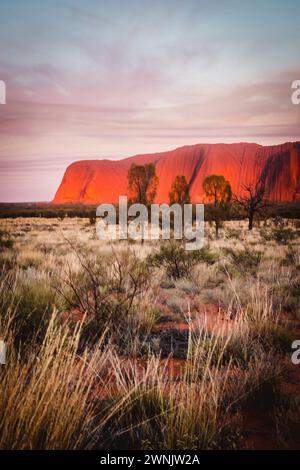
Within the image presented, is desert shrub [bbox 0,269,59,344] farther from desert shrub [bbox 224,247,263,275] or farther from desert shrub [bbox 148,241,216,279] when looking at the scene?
desert shrub [bbox 224,247,263,275]

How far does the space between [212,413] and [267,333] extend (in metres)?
2.11

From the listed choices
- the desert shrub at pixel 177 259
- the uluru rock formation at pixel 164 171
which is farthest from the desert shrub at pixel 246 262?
the uluru rock formation at pixel 164 171

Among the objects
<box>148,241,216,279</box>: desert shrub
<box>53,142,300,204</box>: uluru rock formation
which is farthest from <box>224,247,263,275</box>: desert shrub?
<box>53,142,300,204</box>: uluru rock formation

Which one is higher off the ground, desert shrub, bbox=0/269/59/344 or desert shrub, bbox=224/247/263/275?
desert shrub, bbox=0/269/59/344

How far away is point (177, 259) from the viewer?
28.3ft

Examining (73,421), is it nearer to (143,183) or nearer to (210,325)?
(210,325)

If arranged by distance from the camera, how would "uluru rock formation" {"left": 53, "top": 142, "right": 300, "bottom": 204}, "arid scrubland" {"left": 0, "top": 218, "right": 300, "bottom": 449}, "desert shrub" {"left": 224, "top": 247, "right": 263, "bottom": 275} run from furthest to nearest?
"uluru rock formation" {"left": 53, "top": 142, "right": 300, "bottom": 204} → "desert shrub" {"left": 224, "top": 247, "right": 263, "bottom": 275} → "arid scrubland" {"left": 0, "top": 218, "right": 300, "bottom": 449}

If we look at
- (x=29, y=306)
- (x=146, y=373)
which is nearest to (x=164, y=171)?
(x=29, y=306)

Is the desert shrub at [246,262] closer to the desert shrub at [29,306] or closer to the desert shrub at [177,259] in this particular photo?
the desert shrub at [177,259]

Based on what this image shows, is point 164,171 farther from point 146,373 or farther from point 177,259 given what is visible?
point 146,373

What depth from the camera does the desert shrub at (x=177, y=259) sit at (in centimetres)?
828

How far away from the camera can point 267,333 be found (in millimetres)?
3832

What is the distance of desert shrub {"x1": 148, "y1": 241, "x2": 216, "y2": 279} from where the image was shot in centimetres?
828
